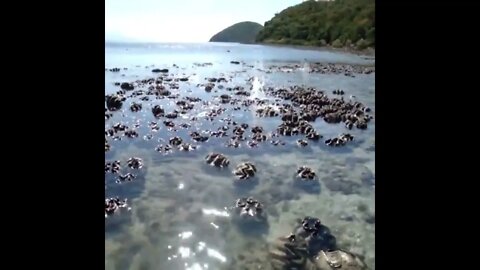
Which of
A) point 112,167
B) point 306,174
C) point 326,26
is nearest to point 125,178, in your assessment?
point 112,167

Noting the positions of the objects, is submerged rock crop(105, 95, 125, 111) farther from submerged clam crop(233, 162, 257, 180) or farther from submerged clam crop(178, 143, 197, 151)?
submerged clam crop(233, 162, 257, 180)

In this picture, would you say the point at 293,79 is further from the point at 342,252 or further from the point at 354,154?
the point at 342,252

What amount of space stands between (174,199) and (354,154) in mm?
8967

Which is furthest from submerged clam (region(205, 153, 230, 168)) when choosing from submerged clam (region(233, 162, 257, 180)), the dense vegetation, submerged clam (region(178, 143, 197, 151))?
the dense vegetation

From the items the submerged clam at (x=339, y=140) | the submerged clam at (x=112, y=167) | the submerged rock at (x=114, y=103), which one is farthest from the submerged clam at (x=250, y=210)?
the submerged rock at (x=114, y=103)

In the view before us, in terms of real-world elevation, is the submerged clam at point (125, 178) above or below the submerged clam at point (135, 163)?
below

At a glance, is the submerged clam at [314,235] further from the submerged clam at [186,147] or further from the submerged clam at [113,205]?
the submerged clam at [186,147]

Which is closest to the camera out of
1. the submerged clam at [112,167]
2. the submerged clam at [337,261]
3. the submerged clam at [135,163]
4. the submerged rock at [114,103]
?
the submerged clam at [337,261]

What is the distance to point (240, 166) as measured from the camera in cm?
1547

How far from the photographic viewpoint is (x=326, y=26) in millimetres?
124750

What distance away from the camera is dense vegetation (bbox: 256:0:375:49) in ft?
334

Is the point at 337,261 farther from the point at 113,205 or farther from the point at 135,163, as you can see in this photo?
the point at 135,163

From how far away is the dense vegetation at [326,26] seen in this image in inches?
4011
